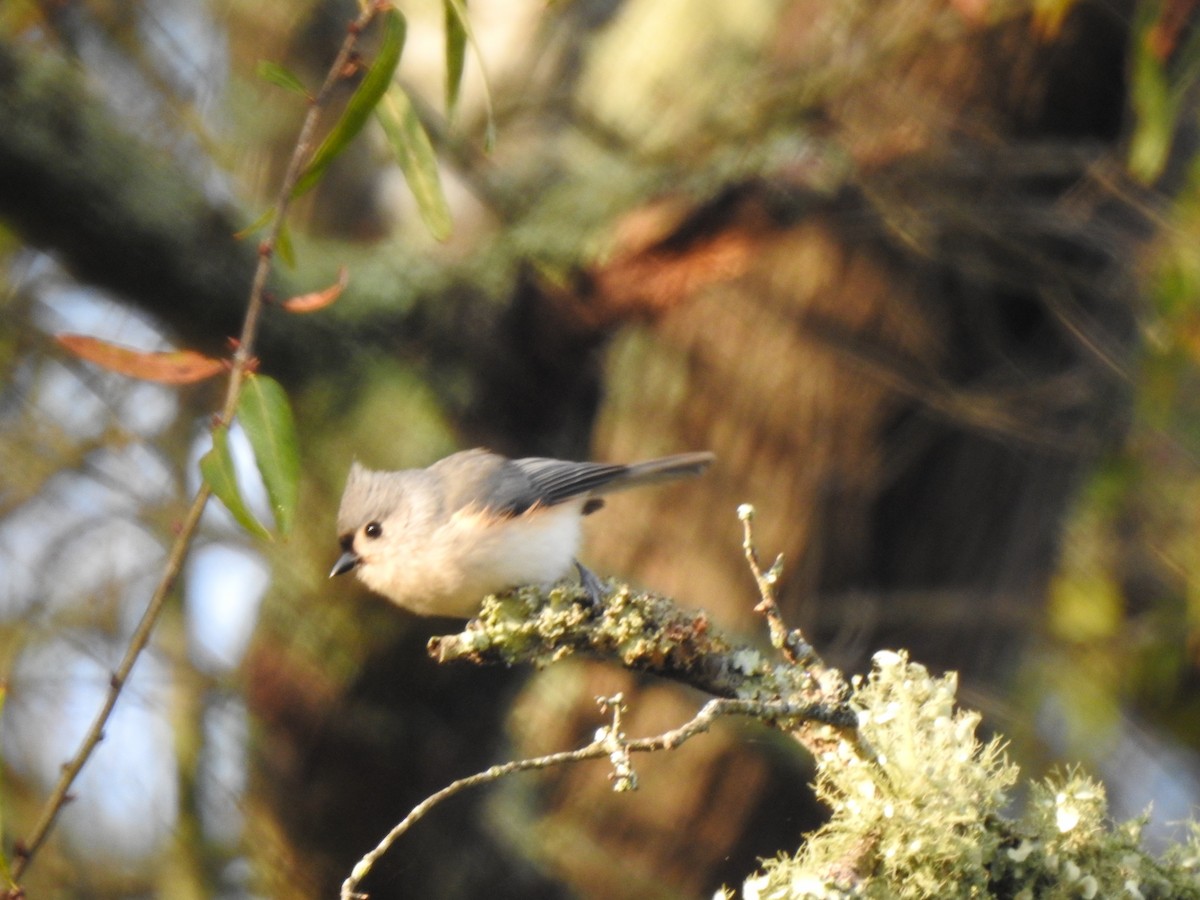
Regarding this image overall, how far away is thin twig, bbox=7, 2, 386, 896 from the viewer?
1.58 metres

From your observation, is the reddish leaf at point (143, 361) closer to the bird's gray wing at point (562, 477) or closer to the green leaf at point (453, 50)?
the green leaf at point (453, 50)

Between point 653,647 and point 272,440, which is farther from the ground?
point 272,440

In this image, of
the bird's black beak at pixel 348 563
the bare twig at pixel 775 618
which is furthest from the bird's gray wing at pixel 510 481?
the bare twig at pixel 775 618

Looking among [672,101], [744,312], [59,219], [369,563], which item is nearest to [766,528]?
[744,312]

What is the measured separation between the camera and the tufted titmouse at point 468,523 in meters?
2.56

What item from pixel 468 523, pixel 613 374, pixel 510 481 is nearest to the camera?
pixel 468 523

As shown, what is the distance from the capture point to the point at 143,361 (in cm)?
191

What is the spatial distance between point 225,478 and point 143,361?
0.34 metres

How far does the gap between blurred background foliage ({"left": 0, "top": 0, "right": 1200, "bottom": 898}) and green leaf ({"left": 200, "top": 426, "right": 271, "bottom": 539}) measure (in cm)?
201

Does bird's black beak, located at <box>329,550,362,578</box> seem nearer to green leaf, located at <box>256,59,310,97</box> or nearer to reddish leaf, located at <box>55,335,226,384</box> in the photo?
reddish leaf, located at <box>55,335,226,384</box>

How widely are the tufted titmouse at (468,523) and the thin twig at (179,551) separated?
860 millimetres

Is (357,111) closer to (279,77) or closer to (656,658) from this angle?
(279,77)

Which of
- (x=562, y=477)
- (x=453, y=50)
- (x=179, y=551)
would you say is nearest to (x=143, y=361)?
(x=179, y=551)

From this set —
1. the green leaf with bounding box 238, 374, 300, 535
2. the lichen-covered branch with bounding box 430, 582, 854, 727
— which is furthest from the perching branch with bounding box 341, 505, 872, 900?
the green leaf with bounding box 238, 374, 300, 535
